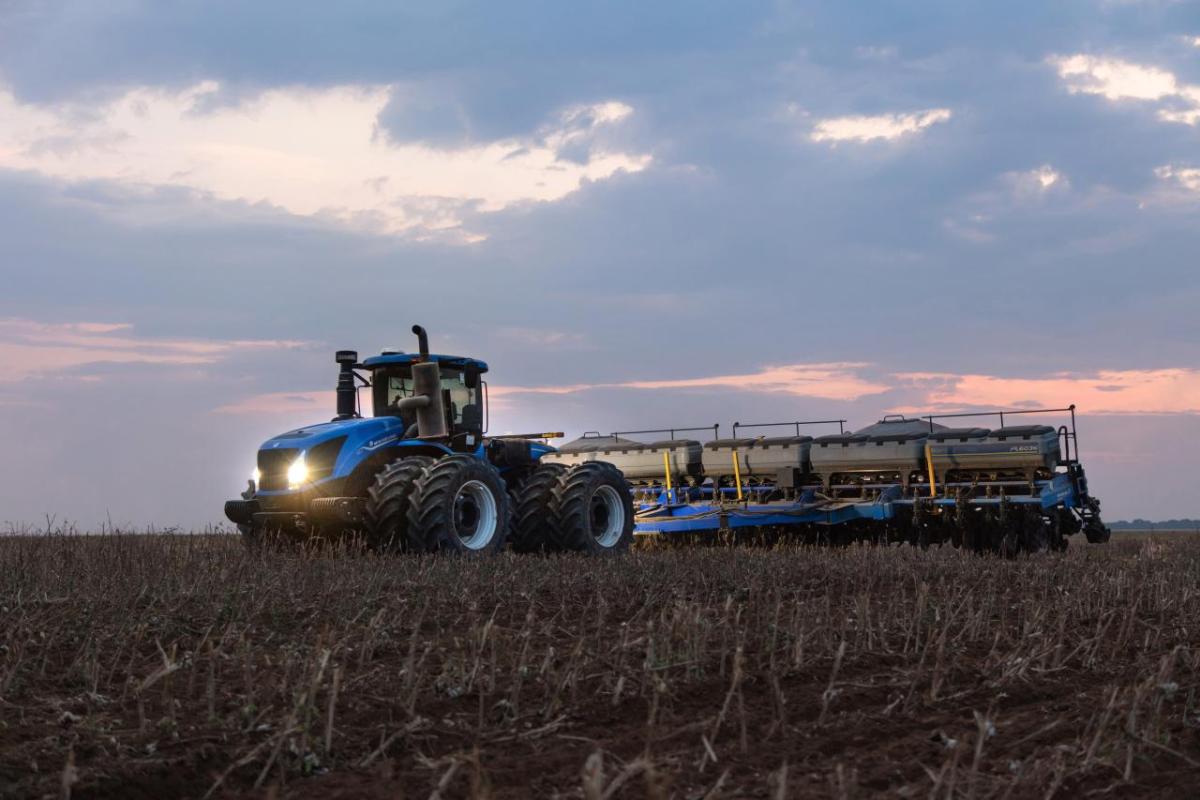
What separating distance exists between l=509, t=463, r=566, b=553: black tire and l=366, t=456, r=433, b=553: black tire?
218 centimetres

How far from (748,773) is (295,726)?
180cm

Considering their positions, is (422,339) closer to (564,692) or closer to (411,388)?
(411,388)

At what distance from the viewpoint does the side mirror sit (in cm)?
1515

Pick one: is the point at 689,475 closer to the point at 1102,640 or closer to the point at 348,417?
the point at 348,417

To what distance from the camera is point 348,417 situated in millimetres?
14797

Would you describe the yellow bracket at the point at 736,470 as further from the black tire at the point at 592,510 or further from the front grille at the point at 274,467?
the front grille at the point at 274,467

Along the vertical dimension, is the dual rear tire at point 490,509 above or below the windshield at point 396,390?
below

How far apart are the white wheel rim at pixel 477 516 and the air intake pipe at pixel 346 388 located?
1.91m

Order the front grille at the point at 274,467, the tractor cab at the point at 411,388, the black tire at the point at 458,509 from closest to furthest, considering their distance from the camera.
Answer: the black tire at the point at 458,509
the front grille at the point at 274,467
the tractor cab at the point at 411,388

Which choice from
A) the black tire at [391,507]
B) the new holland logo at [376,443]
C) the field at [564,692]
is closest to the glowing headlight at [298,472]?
the new holland logo at [376,443]

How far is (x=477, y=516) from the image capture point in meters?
14.2

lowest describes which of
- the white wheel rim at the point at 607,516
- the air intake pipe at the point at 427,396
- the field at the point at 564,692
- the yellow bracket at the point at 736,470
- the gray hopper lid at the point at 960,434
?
the field at the point at 564,692

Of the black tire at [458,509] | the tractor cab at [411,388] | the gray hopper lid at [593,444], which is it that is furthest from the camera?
the gray hopper lid at [593,444]

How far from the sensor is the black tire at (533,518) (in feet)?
50.1
